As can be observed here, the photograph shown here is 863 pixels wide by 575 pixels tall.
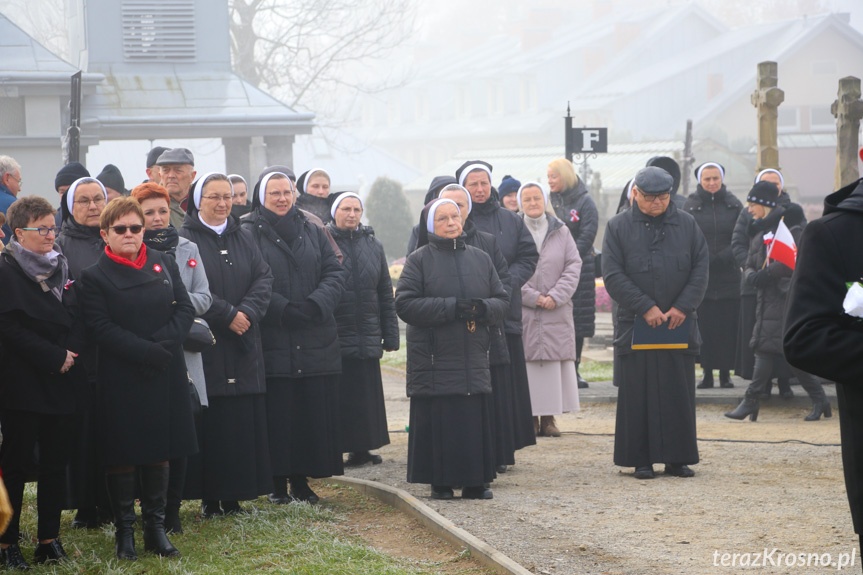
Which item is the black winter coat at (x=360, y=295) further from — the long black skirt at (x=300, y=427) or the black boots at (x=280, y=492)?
the black boots at (x=280, y=492)

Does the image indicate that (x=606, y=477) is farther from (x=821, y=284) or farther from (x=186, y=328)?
(x=821, y=284)

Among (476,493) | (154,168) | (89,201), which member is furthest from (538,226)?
(89,201)

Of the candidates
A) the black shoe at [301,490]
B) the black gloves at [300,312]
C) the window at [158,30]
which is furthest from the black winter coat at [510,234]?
the window at [158,30]

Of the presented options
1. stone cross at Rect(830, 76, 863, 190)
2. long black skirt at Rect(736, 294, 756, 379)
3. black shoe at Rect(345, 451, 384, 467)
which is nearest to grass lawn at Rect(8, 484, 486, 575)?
black shoe at Rect(345, 451, 384, 467)

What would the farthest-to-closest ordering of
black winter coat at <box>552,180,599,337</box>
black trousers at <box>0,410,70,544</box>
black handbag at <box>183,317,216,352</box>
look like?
black winter coat at <box>552,180,599,337</box> → black handbag at <box>183,317,216,352</box> → black trousers at <box>0,410,70,544</box>

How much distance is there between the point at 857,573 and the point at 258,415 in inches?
139

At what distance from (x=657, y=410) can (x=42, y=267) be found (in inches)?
168

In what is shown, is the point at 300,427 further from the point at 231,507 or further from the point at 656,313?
the point at 656,313

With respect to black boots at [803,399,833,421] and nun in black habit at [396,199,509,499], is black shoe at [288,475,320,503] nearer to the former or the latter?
nun in black habit at [396,199,509,499]

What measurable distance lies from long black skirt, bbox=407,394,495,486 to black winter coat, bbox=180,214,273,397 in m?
1.10

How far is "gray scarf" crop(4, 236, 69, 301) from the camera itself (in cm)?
598

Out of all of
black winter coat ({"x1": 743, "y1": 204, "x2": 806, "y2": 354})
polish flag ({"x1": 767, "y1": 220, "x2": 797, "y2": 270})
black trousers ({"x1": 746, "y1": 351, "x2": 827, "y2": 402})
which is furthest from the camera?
black trousers ({"x1": 746, "y1": 351, "x2": 827, "y2": 402})

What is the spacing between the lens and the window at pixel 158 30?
20.4 meters

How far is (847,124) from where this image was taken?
13.6 m
